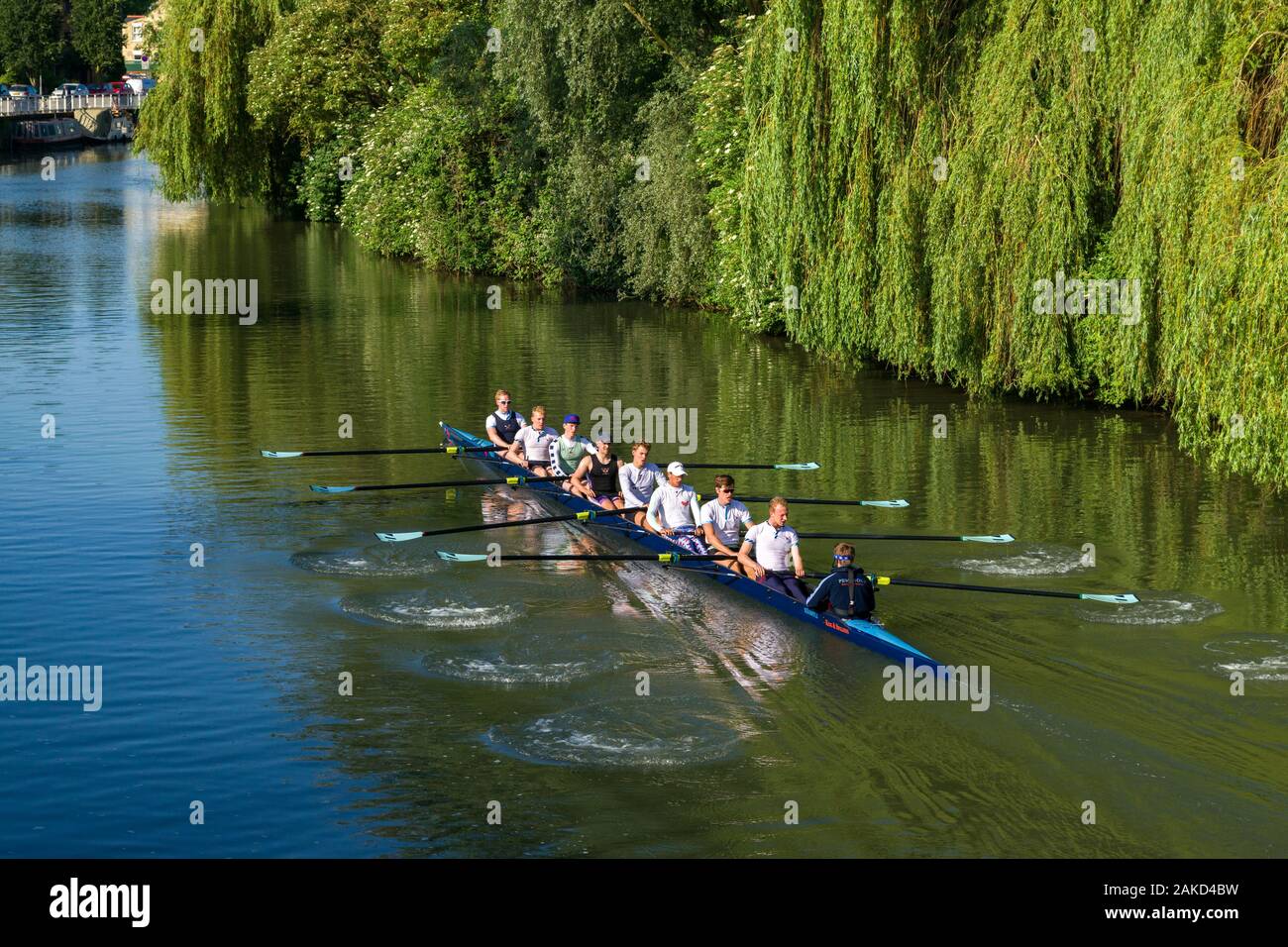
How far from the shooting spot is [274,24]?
233ft

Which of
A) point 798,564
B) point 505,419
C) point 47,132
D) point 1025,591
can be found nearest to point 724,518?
point 798,564

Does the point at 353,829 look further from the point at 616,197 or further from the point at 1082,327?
the point at 616,197

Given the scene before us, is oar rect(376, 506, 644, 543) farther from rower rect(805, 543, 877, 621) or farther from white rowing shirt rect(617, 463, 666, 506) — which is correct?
rower rect(805, 543, 877, 621)

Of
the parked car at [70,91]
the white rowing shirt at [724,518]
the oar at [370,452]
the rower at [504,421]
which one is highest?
the parked car at [70,91]

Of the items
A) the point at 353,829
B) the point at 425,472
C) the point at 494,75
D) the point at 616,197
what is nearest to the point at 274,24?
the point at 494,75

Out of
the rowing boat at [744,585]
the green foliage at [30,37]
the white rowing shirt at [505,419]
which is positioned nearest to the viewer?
the rowing boat at [744,585]

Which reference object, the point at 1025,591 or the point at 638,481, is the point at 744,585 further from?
the point at 638,481

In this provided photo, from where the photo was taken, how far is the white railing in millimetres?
133125

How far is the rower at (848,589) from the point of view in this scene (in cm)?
1811

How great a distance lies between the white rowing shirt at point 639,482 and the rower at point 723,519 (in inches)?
96.7

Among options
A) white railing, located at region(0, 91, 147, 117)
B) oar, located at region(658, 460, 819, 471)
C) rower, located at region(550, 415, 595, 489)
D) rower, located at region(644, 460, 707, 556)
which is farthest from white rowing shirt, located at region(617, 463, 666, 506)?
white railing, located at region(0, 91, 147, 117)

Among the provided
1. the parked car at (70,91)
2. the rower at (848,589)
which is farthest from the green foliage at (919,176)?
the parked car at (70,91)

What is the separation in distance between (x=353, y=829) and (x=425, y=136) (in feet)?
158

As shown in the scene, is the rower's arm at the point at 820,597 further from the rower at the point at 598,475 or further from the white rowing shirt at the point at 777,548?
the rower at the point at 598,475
